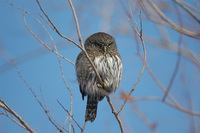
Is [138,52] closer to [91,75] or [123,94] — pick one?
[123,94]

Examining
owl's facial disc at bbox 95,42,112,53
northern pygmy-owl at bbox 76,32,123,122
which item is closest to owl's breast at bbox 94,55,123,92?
northern pygmy-owl at bbox 76,32,123,122

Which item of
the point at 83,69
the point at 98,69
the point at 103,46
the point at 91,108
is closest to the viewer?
the point at 98,69

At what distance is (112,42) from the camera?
4.71 metres

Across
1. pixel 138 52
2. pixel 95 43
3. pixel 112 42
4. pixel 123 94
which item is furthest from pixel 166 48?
pixel 123 94

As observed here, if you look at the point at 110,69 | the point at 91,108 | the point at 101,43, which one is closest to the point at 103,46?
the point at 101,43

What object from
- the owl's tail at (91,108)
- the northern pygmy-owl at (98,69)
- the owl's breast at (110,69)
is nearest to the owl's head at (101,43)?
the northern pygmy-owl at (98,69)

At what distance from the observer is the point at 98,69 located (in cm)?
409

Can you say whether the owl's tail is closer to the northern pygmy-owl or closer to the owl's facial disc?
the northern pygmy-owl

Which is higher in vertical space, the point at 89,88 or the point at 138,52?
the point at 89,88

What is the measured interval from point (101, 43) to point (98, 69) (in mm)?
643

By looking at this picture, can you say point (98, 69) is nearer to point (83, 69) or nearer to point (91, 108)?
point (83, 69)

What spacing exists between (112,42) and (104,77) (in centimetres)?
84

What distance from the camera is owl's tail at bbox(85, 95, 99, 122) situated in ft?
14.7

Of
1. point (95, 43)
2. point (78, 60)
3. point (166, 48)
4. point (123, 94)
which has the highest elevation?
point (166, 48)
